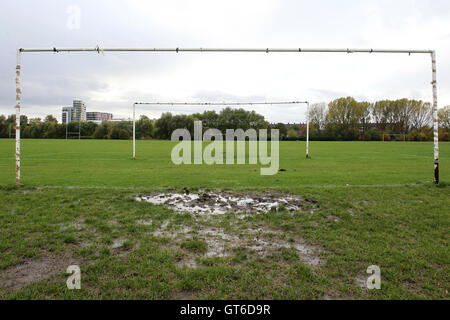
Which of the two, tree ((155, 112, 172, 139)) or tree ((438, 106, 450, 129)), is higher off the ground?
tree ((438, 106, 450, 129))

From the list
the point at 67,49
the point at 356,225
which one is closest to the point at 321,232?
the point at 356,225

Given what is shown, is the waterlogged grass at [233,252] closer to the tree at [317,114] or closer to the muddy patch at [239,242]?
the muddy patch at [239,242]

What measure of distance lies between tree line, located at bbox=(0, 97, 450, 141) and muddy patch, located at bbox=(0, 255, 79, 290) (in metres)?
49.3

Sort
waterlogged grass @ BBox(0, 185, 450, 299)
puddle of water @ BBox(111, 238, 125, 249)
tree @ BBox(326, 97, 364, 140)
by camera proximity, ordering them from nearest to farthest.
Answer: waterlogged grass @ BBox(0, 185, 450, 299)
puddle of water @ BBox(111, 238, 125, 249)
tree @ BBox(326, 97, 364, 140)

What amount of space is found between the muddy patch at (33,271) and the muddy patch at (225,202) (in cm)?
266

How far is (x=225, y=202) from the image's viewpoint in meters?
6.61

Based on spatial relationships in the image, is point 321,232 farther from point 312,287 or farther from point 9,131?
point 9,131

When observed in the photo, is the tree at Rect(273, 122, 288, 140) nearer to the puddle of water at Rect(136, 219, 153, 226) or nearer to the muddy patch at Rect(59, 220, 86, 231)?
the puddle of water at Rect(136, 219, 153, 226)

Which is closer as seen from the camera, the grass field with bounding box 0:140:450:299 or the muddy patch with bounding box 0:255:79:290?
the grass field with bounding box 0:140:450:299

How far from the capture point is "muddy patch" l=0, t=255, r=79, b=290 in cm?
298

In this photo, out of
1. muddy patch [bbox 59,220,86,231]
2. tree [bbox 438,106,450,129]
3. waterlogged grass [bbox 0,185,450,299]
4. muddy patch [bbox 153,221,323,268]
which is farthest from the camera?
tree [bbox 438,106,450,129]

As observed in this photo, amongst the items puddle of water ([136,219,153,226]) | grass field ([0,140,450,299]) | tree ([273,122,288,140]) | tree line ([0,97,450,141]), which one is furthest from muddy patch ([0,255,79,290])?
tree ([273,122,288,140])

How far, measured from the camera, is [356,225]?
15.9ft
